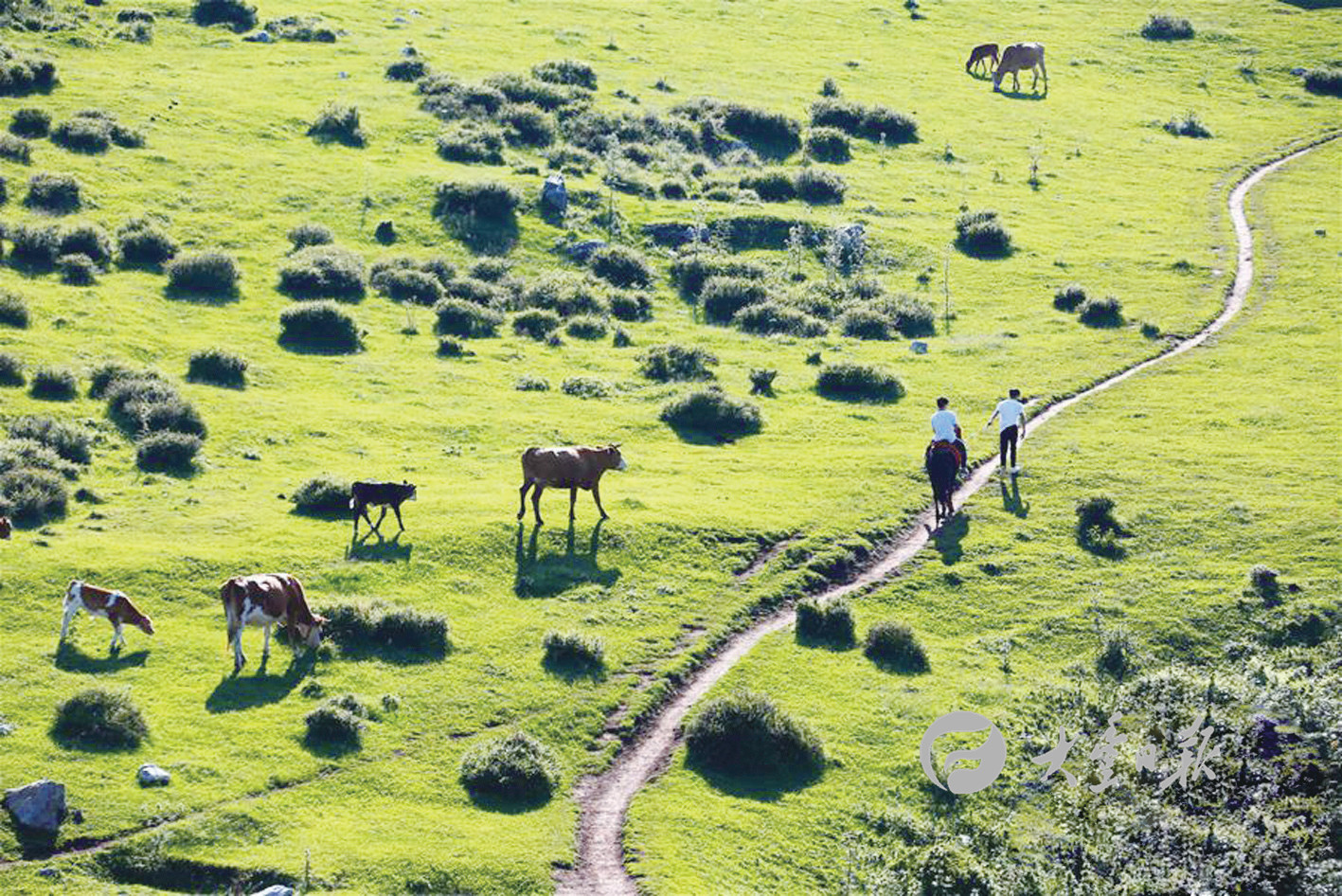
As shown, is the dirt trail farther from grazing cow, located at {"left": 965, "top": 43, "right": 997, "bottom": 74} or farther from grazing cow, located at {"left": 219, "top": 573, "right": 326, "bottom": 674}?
grazing cow, located at {"left": 965, "top": 43, "right": 997, "bottom": 74}

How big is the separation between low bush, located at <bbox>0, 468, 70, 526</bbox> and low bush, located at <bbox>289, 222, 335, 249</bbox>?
26019 mm

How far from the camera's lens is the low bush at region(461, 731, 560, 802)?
98.7 feet

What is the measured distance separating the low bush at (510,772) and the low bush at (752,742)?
10.3 feet

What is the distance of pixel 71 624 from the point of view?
112 ft

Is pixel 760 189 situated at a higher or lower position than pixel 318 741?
higher

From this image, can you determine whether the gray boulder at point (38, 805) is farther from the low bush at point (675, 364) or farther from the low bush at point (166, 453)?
the low bush at point (675, 364)

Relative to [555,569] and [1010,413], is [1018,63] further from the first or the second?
[555,569]

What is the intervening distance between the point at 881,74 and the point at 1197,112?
748 inches

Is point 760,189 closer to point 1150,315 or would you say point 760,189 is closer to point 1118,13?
point 1150,315

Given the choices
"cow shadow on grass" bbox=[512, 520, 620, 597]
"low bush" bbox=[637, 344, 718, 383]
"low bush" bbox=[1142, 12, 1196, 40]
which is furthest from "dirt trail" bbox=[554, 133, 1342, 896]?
"low bush" bbox=[1142, 12, 1196, 40]

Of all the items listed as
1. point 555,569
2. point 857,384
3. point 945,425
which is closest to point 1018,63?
point 857,384

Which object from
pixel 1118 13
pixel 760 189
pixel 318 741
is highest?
pixel 1118 13

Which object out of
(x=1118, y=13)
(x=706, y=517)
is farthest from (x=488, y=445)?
(x=1118, y=13)

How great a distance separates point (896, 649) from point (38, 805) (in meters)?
18.4
